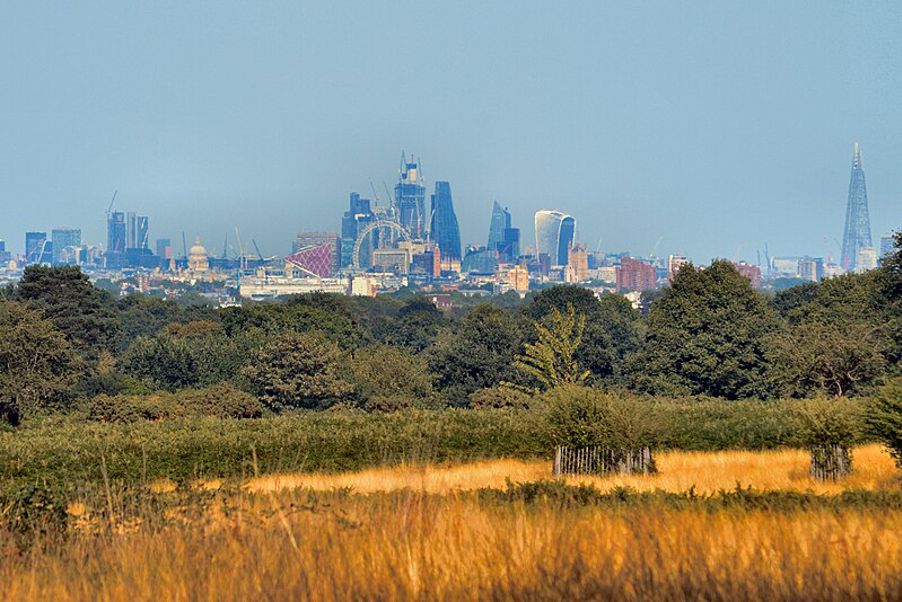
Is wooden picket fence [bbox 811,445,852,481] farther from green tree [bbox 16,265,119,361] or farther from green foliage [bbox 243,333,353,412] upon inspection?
green tree [bbox 16,265,119,361]

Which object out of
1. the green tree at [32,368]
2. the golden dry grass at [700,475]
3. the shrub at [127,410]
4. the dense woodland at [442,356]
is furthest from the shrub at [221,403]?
the golden dry grass at [700,475]

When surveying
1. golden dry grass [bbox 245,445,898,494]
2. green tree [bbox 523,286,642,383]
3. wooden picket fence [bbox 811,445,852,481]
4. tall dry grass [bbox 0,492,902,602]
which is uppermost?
green tree [bbox 523,286,642,383]

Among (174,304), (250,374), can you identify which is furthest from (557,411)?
(174,304)

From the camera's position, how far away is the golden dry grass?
20984mm

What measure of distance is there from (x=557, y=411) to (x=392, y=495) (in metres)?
18.4

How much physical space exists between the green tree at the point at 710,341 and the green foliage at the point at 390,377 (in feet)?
44.5

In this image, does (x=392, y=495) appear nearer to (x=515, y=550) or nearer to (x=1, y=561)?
(x=515, y=550)

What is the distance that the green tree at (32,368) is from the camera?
6181 centimetres

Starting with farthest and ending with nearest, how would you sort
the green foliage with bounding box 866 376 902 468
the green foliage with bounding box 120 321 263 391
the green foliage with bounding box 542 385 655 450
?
the green foliage with bounding box 120 321 263 391, the green foliage with bounding box 542 385 655 450, the green foliage with bounding box 866 376 902 468

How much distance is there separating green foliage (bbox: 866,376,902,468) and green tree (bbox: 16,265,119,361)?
253 feet

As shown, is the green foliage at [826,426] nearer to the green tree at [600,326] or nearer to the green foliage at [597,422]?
the green foliage at [597,422]

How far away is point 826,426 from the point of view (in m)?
24.0

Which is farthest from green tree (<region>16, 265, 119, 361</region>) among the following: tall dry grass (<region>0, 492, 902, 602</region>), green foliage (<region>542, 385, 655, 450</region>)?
tall dry grass (<region>0, 492, 902, 602</region>)

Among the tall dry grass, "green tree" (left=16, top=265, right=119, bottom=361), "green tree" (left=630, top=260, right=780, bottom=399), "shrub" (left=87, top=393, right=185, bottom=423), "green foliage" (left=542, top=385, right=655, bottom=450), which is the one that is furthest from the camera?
"green tree" (left=16, top=265, right=119, bottom=361)
